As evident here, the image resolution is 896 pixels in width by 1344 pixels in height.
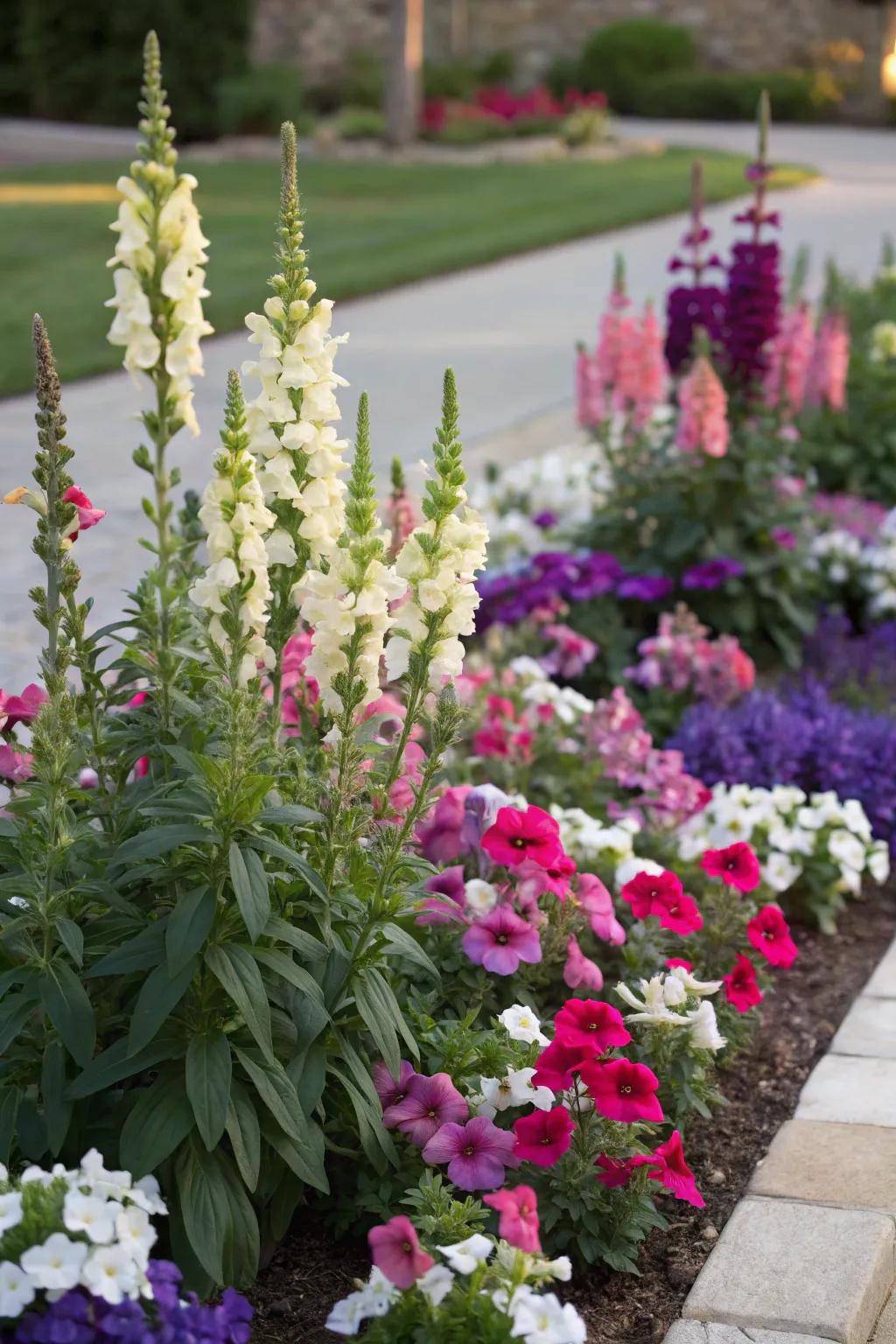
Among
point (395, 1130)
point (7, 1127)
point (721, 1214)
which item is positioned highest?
point (7, 1127)

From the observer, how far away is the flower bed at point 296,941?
2.38 m

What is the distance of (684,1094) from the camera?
9.98 feet

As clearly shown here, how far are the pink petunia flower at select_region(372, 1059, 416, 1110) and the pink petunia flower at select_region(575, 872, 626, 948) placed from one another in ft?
2.09

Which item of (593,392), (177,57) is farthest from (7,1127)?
(177,57)

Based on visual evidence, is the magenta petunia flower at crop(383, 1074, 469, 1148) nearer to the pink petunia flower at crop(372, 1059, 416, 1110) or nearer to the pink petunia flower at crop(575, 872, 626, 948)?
the pink petunia flower at crop(372, 1059, 416, 1110)

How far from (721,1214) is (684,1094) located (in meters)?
0.21

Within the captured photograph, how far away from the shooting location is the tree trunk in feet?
61.1

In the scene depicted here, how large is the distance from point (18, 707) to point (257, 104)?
18.8 meters

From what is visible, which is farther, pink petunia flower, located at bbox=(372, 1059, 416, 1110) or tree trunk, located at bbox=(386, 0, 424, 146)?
tree trunk, located at bbox=(386, 0, 424, 146)

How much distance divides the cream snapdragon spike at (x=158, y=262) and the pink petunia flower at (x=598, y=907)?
4.19ft

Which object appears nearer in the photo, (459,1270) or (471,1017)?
(459,1270)

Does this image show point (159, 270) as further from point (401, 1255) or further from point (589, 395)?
point (589, 395)

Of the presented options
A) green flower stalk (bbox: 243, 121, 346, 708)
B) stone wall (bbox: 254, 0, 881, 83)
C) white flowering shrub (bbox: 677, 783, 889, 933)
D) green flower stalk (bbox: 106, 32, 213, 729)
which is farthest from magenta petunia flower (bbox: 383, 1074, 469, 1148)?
stone wall (bbox: 254, 0, 881, 83)

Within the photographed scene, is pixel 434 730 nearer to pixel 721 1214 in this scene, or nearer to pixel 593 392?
pixel 721 1214
